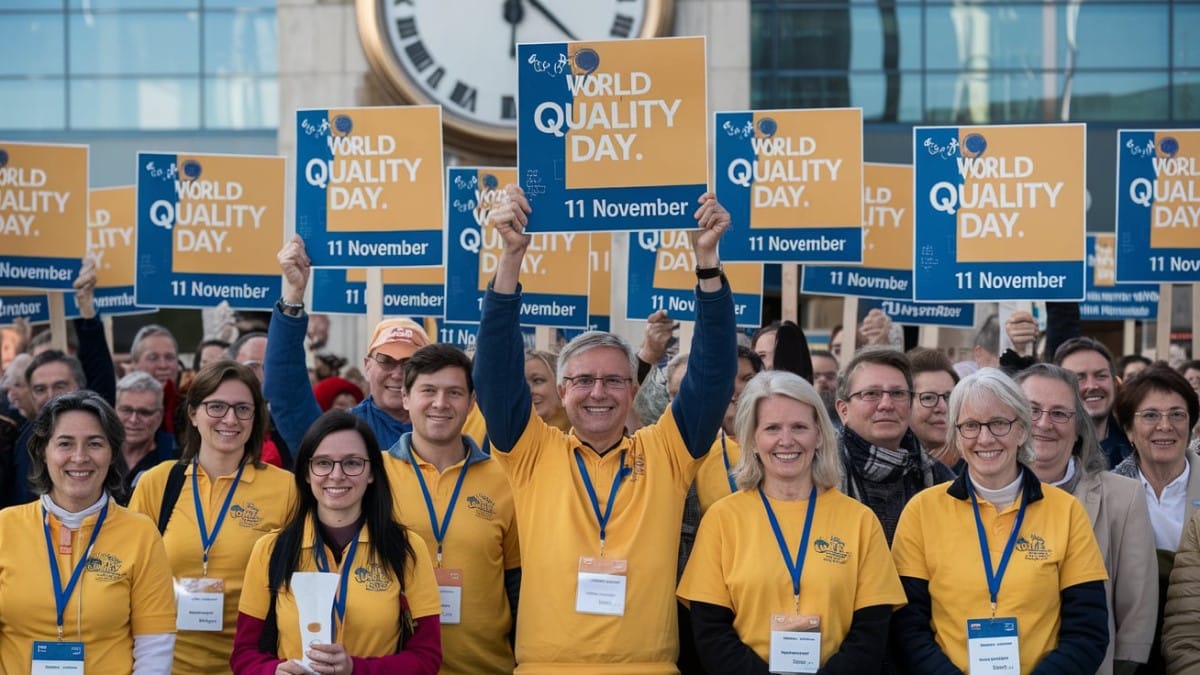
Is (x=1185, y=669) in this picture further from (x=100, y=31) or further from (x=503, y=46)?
(x=100, y=31)

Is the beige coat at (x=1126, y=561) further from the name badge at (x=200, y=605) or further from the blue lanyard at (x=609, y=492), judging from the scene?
the name badge at (x=200, y=605)

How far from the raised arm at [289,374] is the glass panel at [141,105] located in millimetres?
16774

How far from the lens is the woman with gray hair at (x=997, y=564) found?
5.20 metres

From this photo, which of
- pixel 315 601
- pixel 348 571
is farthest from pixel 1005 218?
pixel 315 601

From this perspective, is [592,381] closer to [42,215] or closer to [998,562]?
[998,562]

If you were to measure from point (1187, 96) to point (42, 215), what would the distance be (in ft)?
57.1

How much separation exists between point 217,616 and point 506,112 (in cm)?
1115

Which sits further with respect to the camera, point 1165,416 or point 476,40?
point 476,40

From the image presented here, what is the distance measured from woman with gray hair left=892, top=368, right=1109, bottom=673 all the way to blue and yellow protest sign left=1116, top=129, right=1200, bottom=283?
4166 mm

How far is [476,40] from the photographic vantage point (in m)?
16.3

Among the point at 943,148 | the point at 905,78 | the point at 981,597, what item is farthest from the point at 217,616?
the point at 905,78

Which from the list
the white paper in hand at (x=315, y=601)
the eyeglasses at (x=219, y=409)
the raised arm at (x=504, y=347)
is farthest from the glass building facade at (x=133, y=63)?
the white paper in hand at (x=315, y=601)

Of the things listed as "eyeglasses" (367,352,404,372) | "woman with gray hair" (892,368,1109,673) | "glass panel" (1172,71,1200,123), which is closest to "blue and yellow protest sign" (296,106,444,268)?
"eyeglasses" (367,352,404,372)

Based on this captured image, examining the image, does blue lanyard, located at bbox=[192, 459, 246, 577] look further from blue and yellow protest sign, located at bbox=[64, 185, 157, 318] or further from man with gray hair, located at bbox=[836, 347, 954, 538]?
blue and yellow protest sign, located at bbox=[64, 185, 157, 318]
